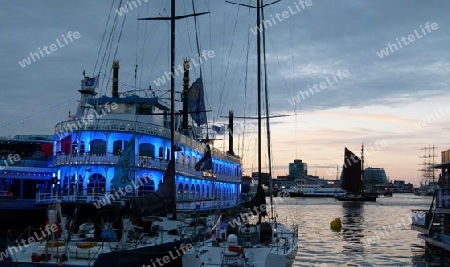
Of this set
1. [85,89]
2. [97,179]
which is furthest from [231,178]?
[97,179]

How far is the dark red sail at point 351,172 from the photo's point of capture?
496 feet

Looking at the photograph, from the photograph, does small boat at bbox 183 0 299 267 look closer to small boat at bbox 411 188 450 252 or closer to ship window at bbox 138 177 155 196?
small boat at bbox 411 188 450 252

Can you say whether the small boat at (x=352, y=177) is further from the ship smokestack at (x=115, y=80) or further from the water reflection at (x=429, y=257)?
the water reflection at (x=429, y=257)

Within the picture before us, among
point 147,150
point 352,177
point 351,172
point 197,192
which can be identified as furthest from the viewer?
point 352,177

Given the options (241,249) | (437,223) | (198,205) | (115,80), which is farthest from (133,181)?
(115,80)

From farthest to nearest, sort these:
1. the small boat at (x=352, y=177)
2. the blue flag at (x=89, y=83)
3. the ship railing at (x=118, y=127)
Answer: the small boat at (x=352, y=177)
the blue flag at (x=89, y=83)
the ship railing at (x=118, y=127)

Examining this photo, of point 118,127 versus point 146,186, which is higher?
point 118,127

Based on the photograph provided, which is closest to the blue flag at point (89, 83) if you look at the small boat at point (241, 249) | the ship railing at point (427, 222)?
the small boat at point (241, 249)

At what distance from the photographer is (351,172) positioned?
151 metres

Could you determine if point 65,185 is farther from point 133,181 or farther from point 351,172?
point 351,172

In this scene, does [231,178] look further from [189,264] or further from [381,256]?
[189,264]

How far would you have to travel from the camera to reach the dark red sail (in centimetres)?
15112

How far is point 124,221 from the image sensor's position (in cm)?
2159

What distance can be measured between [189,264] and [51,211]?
5534mm
